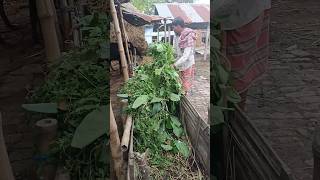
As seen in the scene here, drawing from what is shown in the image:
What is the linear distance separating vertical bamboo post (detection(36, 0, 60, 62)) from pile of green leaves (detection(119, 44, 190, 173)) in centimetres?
33

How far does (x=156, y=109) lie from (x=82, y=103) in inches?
31.8

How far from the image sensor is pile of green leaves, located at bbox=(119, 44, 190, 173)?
1240 millimetres

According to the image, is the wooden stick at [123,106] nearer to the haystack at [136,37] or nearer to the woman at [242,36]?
the haystack at [136,37]

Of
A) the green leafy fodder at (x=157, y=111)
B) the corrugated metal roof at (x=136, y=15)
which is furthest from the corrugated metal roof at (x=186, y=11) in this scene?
the green leafy fodder at (x=157, y=111)

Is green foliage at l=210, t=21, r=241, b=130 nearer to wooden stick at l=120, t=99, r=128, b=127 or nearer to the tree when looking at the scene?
the tree

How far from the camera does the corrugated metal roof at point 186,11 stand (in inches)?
19.5

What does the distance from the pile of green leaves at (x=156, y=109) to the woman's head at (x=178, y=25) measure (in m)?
0.36

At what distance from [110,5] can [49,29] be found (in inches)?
5.1

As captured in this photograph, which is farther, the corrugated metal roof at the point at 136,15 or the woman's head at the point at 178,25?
the corrugated metal roof at the point at 136,15

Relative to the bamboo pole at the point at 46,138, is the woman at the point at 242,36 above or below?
above

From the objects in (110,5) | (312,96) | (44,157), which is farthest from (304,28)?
(44,157)

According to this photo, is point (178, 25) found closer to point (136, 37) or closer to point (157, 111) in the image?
point (136, 37)

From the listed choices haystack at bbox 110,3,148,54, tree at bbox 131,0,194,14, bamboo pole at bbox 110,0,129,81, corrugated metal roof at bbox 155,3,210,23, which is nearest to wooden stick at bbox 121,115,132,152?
bamboo pole at bbox 110,0,129,81

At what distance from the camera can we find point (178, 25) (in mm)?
645
